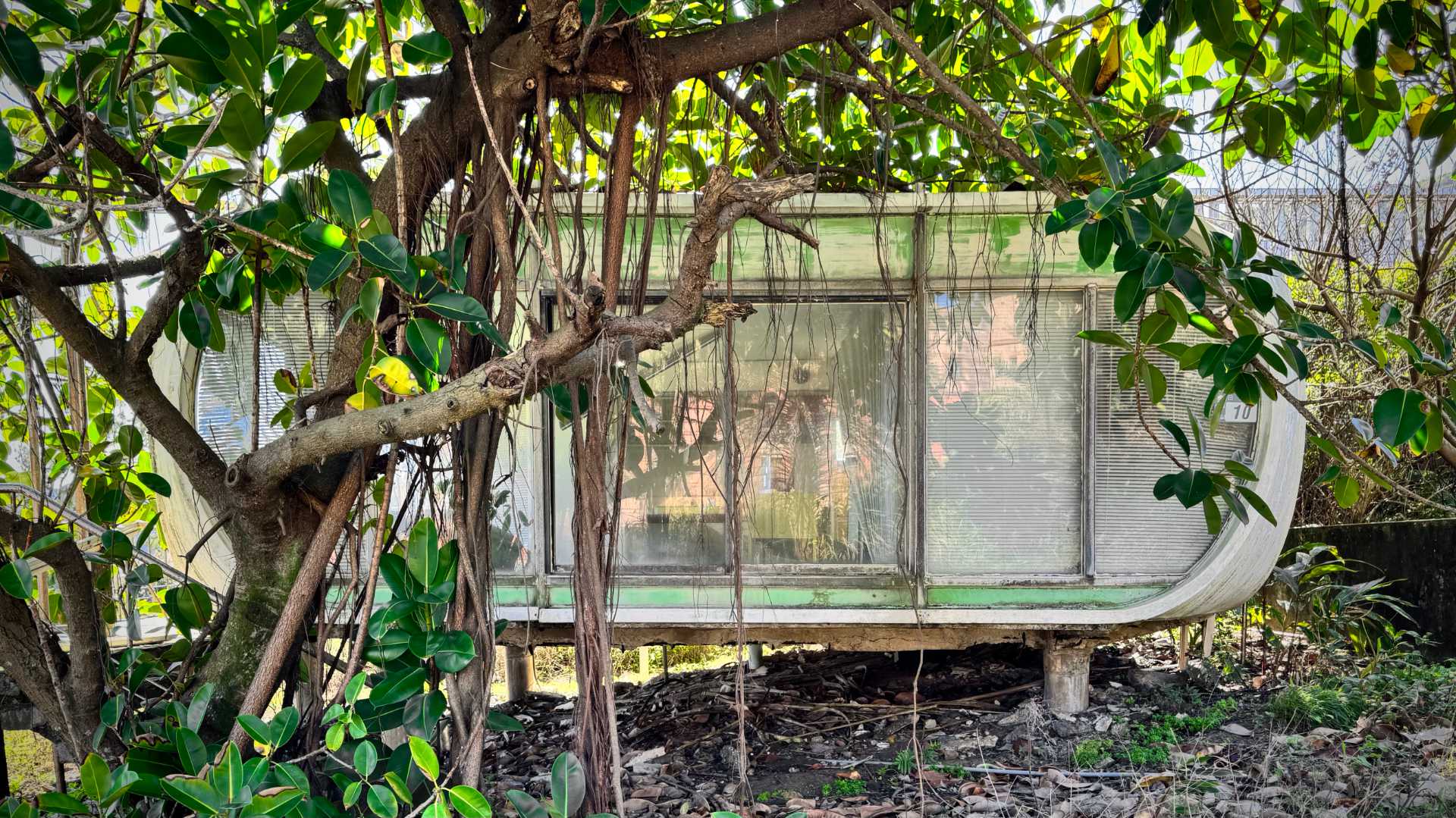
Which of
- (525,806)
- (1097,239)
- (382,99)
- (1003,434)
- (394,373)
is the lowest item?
(525,806)

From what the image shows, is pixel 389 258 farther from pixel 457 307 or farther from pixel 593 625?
pixel 593 625

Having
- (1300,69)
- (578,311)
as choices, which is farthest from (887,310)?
(578,311)

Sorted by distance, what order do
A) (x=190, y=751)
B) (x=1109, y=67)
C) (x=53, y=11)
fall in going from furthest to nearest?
(x=1109, y=67) < (x=190, y=751) < (x=53, y=11)

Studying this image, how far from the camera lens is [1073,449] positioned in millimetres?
3756

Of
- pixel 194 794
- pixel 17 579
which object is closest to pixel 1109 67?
pixel 194 794

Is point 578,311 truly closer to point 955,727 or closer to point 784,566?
point 784,566

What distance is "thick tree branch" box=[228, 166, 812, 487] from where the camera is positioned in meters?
1.50

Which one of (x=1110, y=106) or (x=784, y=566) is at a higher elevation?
(x=1110, y=106)

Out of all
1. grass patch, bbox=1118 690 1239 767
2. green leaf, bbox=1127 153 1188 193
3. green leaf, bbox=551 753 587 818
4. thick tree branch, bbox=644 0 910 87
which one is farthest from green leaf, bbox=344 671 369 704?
grass patch, bbox=1118 690 1239 767

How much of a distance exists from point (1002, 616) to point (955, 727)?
0.54 meters

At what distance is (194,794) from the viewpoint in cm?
142

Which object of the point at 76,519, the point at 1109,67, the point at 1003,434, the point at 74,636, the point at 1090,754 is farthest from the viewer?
the point at 1003,434

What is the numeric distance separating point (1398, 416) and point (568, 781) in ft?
5.30

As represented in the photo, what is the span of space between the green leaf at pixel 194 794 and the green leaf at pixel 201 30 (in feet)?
3.62
